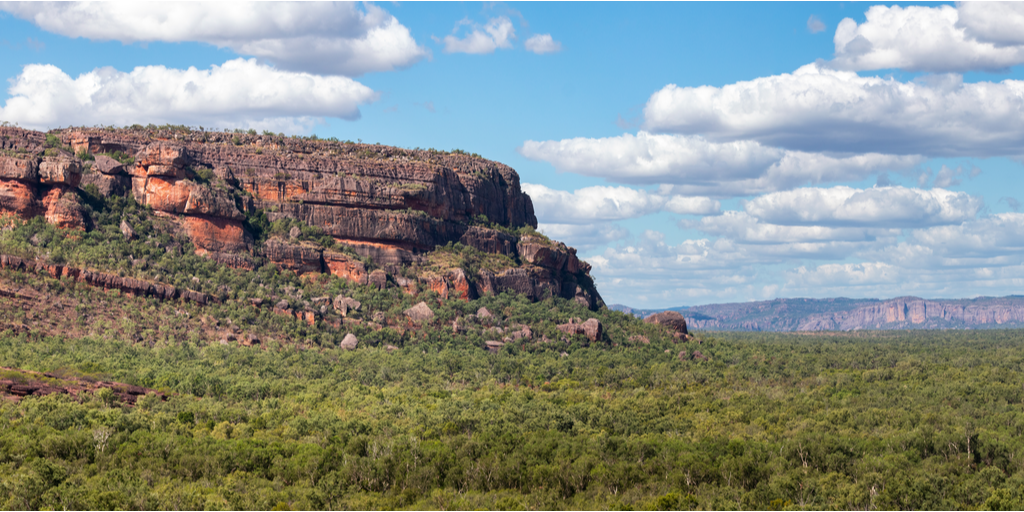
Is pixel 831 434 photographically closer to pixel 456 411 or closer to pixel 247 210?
pixel 456 411

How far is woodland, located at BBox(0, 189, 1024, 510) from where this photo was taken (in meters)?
67.4

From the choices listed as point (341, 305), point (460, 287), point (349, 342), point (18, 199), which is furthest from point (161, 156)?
point (460, 287)

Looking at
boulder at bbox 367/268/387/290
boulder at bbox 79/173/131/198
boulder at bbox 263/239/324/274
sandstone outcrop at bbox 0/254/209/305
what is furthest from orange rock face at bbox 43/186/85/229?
boulder at bbox 367/268/387/290

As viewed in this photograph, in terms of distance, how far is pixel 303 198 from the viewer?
457 feet

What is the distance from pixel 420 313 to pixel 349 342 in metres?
11.5

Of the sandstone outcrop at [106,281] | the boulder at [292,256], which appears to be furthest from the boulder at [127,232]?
the boulder at [292,256]

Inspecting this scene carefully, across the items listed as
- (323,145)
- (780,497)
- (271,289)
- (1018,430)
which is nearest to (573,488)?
(780,497)

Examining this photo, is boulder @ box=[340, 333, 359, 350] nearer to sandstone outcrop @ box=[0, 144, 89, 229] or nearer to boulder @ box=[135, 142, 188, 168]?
boulder @ box=[135, 142, 188, 168]

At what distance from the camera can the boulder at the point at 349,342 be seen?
120m

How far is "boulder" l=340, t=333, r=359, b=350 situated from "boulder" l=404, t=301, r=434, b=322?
29.9 feet

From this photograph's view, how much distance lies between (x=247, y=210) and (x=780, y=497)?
88.4 meters

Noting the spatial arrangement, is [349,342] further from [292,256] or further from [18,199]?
[18,199]

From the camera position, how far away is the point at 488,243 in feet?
485

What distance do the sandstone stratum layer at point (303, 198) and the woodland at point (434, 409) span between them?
2.80m
